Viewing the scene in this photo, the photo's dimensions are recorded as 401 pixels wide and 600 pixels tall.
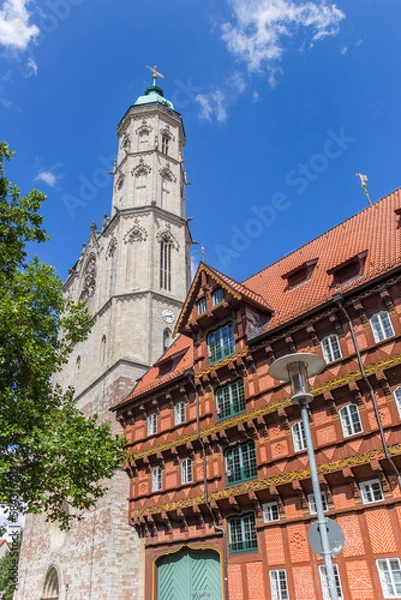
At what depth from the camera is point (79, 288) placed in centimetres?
4556

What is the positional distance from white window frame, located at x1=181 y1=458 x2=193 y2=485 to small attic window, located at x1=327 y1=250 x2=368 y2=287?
972 cm

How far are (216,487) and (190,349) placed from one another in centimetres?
761

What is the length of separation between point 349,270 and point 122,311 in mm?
19578

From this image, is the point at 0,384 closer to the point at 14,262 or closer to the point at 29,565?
the point at 14,262

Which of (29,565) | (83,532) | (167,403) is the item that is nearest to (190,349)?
(167,403)

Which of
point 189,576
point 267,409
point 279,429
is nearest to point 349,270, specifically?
point 267,409

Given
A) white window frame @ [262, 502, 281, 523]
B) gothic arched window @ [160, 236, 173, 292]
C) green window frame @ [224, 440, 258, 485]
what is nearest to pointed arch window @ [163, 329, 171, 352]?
gothic arched window @ [160, 236, 173, 292]

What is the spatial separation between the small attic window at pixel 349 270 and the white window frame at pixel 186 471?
383 inches

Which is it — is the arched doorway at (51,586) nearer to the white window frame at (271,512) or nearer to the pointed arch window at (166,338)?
the pointed arch window at (166,338)

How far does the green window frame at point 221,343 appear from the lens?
833 inches

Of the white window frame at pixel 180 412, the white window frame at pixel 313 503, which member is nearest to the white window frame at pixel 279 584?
the white window frame at pixel 313 503

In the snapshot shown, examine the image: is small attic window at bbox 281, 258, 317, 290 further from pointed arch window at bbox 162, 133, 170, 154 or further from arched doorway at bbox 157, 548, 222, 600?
pointed arch window at bbox 162, 133, 170, 154

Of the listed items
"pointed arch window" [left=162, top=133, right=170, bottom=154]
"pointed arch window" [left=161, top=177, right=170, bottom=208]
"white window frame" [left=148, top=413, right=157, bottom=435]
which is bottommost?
"white window frame" [left=148, top=413, right=157, bottom=435]

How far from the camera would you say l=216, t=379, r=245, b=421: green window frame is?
19844 millimetres
